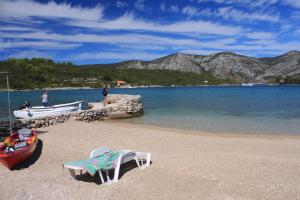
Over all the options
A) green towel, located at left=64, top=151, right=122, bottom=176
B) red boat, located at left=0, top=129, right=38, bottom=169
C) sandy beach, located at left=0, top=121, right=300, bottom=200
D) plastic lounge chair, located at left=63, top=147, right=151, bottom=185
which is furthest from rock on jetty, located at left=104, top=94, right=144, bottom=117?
green towel, located at left=64, top=151, right=122, bottom=176

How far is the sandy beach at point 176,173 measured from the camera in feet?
25.5

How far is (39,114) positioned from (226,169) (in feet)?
55.7

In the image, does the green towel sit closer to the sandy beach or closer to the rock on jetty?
the sandy beach

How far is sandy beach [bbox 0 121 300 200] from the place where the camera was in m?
7.76

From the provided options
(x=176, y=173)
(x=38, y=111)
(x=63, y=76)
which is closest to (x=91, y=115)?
(x=38, y=111)

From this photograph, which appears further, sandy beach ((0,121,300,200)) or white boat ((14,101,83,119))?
white boat ((14,101,83,119))

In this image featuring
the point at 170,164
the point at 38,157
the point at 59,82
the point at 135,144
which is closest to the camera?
the point at 170,164

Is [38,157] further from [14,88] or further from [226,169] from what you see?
[14,88]

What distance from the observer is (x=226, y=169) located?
378 inches

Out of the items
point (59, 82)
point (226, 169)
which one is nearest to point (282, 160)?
point (226, 169)

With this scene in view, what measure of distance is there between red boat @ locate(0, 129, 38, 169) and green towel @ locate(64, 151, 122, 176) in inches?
88.7

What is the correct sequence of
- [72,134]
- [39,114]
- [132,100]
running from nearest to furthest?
[72,134] < [39,114] < [132,100]

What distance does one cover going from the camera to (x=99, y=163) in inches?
350

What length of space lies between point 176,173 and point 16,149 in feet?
19.0
